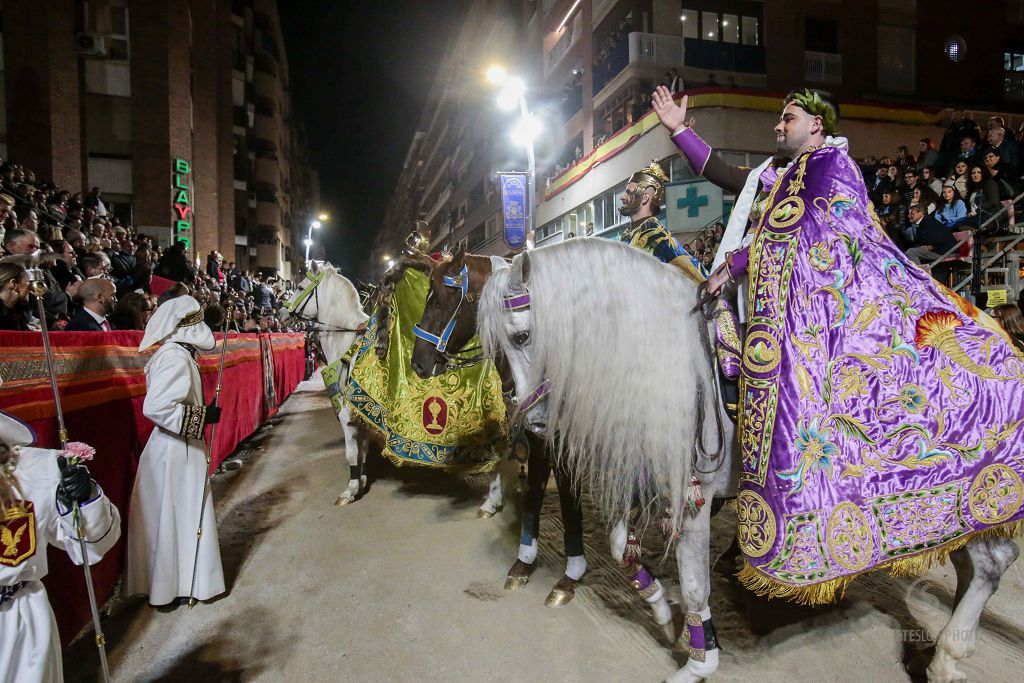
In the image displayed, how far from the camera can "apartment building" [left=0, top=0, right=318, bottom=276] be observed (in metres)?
16.4

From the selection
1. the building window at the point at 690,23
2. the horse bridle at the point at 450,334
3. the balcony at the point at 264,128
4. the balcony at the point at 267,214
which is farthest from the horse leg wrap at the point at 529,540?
the balcony at the point at 264,128

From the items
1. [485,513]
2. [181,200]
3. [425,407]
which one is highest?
[181,200]

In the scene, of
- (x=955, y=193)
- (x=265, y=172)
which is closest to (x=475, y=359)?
(x=955, y=193)

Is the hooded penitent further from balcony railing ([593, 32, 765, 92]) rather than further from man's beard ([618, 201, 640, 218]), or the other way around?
balcony railing ([593, 32, 765, 92])

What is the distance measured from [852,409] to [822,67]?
21.4 m

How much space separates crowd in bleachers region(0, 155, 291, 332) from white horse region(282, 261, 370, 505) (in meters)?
1.30

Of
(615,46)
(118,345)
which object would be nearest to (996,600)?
(118,345)

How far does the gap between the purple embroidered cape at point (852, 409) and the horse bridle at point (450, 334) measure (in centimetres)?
175

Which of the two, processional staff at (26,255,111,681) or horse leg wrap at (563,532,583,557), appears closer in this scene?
processional staff at (26,255,111,681)

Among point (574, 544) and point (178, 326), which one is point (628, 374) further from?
point (178, 326)

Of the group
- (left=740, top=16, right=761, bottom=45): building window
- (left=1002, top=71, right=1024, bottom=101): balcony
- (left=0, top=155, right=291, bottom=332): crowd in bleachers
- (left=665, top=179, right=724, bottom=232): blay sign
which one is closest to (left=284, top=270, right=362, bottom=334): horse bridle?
(left=0, top=155, right=291, bottom=332): crowd in bleachers

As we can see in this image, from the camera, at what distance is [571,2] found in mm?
23406

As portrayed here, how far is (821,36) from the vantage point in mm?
18797

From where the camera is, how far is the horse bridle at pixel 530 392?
2359 millimetres
